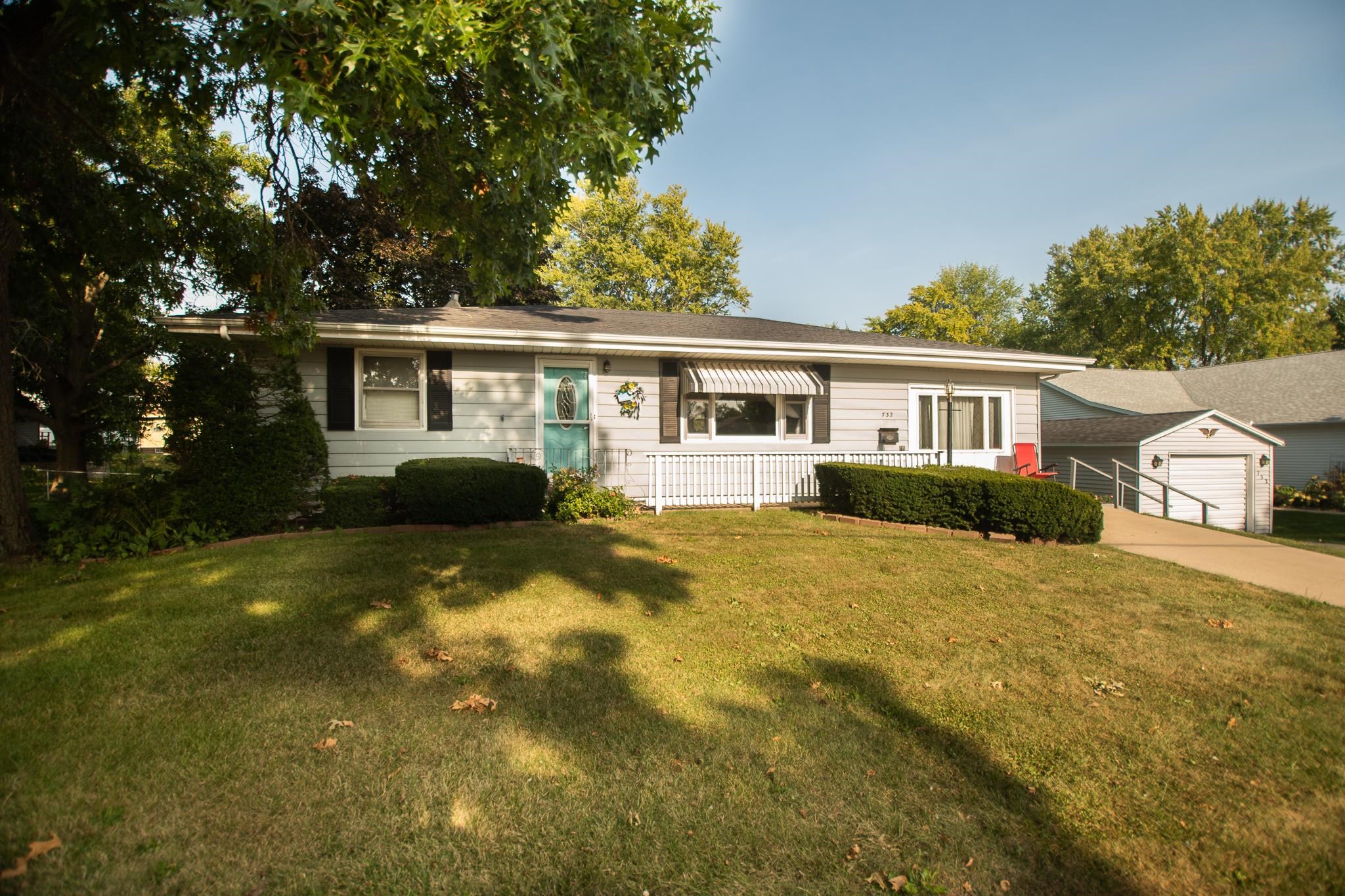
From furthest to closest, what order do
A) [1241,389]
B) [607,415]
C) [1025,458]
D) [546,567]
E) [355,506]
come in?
1. [1241,389]
2. [1025,458]
3. [607,415]
4. [355,506]
5. [546,567]

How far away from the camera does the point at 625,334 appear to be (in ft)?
33.0

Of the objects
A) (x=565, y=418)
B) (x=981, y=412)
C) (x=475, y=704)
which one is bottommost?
(x=475, y=704)

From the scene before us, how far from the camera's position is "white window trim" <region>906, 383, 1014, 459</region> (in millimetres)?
12156

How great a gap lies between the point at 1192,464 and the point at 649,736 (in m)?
18.2

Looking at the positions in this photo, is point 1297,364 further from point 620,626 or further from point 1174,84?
point 620,626

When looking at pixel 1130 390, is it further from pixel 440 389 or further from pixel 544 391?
pixel 440 389

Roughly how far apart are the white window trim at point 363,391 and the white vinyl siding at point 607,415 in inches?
3.4

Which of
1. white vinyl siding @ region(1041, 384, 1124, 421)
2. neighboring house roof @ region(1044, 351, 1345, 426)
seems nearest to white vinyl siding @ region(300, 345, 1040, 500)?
white vinyl siding @ region(1041, 384, 1124, 421)

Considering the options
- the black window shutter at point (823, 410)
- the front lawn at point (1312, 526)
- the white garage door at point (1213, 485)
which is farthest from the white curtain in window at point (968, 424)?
the white garage door at point (1213, 485)

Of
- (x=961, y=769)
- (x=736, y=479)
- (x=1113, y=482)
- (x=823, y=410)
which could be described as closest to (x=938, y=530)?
(x=736, y=479)

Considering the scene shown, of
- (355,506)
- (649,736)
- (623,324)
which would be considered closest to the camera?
(649,736)

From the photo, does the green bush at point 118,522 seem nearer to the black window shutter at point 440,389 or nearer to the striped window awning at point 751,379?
the black window shutter at point 440,389

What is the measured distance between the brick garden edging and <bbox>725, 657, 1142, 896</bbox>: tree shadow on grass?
4.75 m

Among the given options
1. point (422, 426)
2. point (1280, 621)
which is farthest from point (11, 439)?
point (1280, 621)
